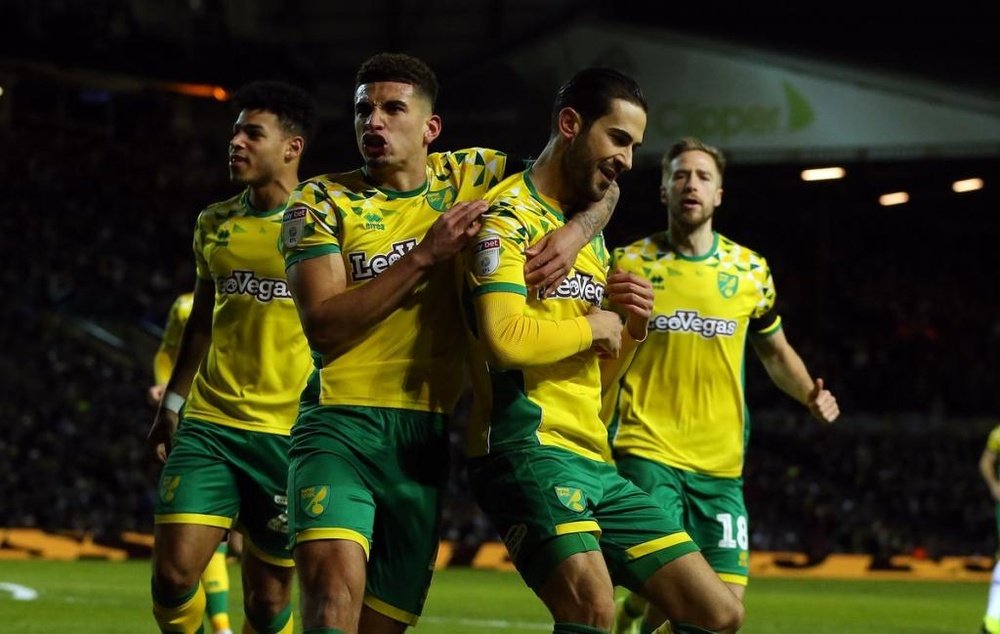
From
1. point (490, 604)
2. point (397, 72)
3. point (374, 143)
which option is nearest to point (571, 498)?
point (374, 143)

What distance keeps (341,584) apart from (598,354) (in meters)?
1.20

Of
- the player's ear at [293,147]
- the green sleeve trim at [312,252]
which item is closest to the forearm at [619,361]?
the green sleeve trim at [312,252]

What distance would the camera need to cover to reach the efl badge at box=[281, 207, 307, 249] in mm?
5230

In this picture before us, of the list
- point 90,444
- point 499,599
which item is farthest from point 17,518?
point 499,599

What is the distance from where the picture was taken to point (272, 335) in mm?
6965

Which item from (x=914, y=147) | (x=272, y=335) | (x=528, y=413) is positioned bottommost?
(x=528, y=413)

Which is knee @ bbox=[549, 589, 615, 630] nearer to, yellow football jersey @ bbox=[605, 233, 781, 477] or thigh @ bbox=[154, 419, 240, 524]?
thigh @ bbox=[154, 419, 240, 524]

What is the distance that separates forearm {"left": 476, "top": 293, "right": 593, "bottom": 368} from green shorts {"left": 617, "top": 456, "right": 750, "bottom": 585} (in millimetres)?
2949

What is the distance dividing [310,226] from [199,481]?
1.90 meters

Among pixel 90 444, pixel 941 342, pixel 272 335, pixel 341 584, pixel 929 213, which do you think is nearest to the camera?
pixel 341 584

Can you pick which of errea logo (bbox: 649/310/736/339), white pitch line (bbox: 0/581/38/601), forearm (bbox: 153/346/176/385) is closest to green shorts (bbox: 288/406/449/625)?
errea logo (bbox: 649/310/736/339)

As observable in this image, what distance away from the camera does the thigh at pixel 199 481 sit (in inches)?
260

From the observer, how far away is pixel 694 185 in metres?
8.16

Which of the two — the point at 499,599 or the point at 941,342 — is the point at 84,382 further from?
the point at 941,342
